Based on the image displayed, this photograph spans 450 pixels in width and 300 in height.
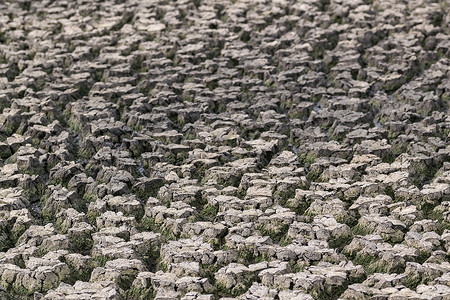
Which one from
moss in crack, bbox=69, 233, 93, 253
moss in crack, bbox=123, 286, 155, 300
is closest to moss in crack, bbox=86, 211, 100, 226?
moss in crack, bbox=69, 233, 93, 253

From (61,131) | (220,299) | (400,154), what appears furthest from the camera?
(61,131)

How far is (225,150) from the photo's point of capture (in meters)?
8.92

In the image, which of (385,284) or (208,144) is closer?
(385,284)

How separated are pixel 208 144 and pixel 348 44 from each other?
128 inches

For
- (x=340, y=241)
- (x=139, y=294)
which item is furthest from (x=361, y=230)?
(x=139, y=294)

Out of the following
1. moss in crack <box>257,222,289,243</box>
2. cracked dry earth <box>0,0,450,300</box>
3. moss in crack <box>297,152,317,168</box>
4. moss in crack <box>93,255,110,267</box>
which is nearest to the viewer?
cracked dry earth <box>0,0,450,300</box>

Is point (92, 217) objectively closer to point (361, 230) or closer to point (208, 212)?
point (208, 212)

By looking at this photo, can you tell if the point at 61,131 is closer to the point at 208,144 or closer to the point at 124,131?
the point at 124,131

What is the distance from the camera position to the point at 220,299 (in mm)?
6746

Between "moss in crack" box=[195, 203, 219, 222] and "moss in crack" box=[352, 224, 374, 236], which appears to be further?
"moss in crack" box=[195, 203, 219, 222]

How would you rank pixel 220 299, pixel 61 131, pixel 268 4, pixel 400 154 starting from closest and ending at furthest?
pixel 220 299, pixel 400 154, pixel 61 131, pixel 268 4

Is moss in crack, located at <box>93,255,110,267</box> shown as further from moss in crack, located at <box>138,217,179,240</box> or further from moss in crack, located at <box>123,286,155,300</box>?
moss in crack, located at <box>138,217,179,240</box>

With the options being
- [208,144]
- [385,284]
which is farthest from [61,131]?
[385,284]

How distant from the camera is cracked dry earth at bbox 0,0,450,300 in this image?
7.05m
